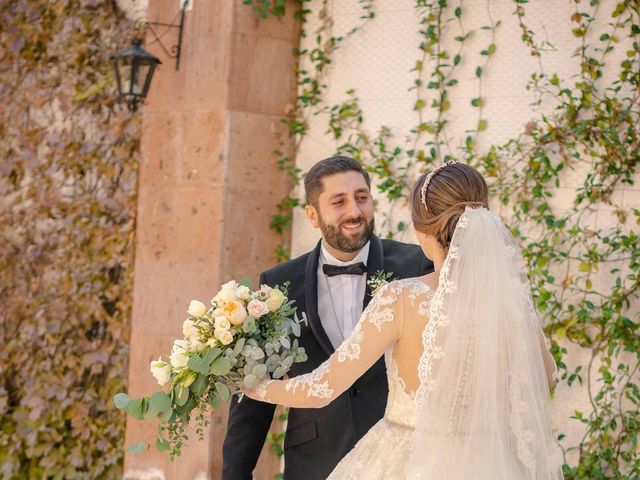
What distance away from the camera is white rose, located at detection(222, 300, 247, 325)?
271 cm

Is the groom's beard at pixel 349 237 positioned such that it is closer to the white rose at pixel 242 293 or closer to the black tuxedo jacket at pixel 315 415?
the black tuxedo jacket at pixel 315 415

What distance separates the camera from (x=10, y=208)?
6512mm

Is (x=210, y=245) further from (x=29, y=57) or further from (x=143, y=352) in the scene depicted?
(x=29, y=57)

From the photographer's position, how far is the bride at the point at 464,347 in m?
2.44

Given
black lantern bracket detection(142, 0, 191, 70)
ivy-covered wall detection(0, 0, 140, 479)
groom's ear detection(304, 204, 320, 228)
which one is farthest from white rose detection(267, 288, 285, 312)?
ivy-covered wall detection(0, 0, 140, 479)

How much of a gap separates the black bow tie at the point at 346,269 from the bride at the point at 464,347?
792mm

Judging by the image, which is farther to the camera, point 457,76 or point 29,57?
point 29,57

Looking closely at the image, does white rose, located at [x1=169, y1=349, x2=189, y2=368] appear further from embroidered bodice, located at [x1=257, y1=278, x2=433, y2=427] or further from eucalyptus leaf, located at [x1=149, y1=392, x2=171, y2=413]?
embroidered bodice, located at [x1=257, y1=278, x2=433, y2=427]

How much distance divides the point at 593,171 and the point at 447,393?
2.24 m

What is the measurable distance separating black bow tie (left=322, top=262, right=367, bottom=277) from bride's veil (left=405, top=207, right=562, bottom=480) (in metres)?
0.88

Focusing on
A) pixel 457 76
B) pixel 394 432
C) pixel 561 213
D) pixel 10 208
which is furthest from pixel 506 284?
pixel 10 208

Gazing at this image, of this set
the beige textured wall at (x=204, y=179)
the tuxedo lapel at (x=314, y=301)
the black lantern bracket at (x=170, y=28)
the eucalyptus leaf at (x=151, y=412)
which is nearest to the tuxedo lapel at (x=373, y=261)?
the tuxedo lapel at (x=314, y=301)

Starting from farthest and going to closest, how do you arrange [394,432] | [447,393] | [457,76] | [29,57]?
[29,57] → [457,76] → [394,432] → [447,393]

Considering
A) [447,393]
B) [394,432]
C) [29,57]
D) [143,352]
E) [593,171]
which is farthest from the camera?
[29,57]
